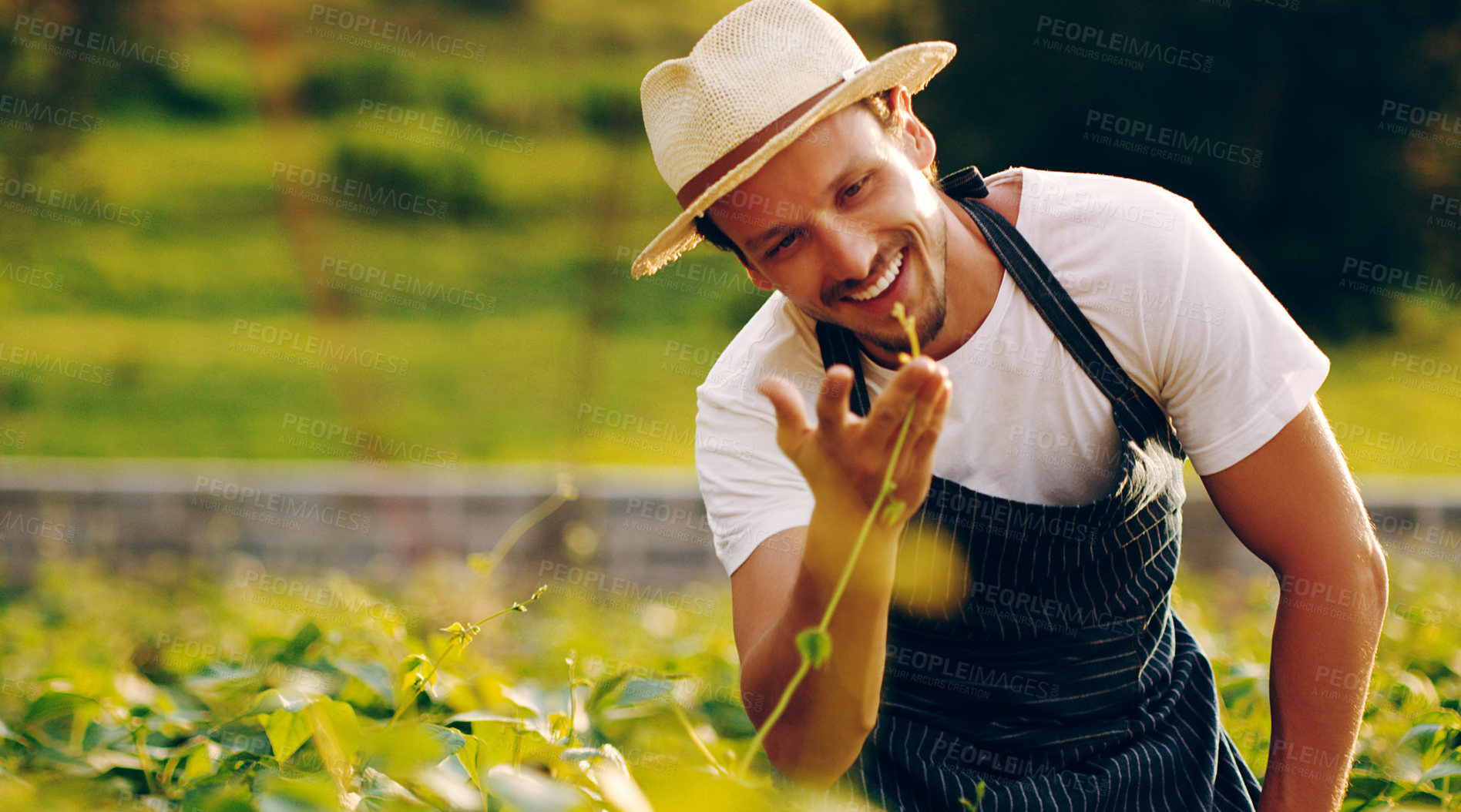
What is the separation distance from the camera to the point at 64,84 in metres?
5.52

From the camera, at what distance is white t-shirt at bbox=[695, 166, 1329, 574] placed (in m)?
1.53

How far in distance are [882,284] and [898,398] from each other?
25.8 inches

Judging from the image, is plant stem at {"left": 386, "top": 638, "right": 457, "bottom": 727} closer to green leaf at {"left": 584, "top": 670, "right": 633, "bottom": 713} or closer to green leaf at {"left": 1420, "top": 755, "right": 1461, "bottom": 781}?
green leaf at {"left": 584, "top": 670, "right": 633, "bottom": 713}

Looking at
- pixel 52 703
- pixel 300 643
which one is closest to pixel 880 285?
pixel 300 643

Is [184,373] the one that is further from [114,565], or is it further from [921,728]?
[921,728]

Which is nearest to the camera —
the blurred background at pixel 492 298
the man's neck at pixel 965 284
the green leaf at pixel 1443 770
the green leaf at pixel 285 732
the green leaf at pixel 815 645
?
the green leaf at pixel 815 645

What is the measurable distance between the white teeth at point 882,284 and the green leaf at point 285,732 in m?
0.92

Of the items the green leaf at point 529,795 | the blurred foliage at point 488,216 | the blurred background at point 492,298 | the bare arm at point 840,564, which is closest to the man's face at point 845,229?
the bare arm at point 840,564

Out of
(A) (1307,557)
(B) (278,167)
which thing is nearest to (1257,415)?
(A) (1307,557)

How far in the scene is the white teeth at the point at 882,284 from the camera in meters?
1.58

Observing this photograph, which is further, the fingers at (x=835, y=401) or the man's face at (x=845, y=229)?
the man's face at (x=845, y=229)

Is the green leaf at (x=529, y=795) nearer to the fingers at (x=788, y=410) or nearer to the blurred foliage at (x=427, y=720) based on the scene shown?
the blurred foliage at (x=427, y=720)

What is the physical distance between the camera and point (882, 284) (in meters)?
1.59

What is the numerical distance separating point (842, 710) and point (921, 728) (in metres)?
0.55
